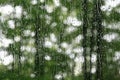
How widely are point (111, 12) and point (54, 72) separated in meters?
7.14

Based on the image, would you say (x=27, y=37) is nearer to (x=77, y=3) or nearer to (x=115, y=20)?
(x=77, y=3)

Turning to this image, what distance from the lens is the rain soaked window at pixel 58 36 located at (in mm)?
26781

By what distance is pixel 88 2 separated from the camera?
2678 cm

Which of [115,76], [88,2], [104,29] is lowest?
[115,76]

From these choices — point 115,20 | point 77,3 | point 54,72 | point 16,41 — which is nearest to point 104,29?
point 115,20

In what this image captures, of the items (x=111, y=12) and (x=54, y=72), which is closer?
(x=111, y=12)

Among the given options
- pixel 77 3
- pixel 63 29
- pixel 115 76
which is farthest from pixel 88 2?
pixel 115 76

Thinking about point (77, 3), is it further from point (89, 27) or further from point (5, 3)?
point (5, 3)

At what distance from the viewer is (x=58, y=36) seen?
2927 cm

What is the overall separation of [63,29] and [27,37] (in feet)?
11.4

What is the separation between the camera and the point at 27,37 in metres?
30.3

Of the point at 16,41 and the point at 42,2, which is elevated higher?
the point at 42,2

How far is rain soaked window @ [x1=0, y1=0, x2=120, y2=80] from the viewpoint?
26.8 meters

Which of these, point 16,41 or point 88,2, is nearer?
point 88,2
